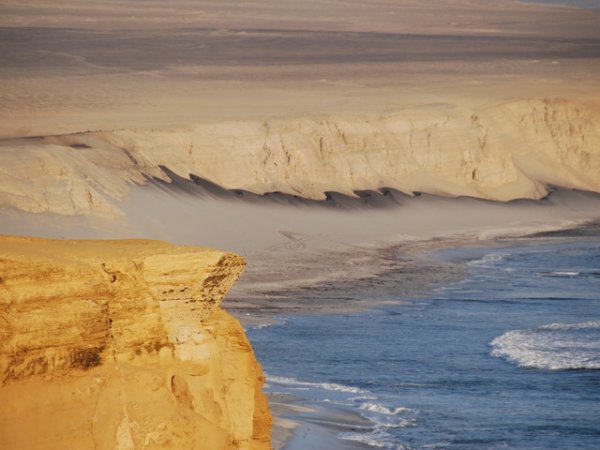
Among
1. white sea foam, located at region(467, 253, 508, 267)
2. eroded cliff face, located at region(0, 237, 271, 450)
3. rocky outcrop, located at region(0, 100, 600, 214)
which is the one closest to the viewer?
eroded cliff face, located at region(0, 237, 271, 450)

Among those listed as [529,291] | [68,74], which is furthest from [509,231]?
[68,74]

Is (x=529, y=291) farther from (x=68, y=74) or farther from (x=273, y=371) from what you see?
(x=68, y=74)

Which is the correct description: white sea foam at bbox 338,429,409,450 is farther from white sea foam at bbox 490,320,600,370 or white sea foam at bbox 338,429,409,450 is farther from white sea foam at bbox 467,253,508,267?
white sea foam at bbox 467,253,508,267

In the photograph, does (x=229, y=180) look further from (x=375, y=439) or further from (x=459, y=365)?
(x=375, y=439)

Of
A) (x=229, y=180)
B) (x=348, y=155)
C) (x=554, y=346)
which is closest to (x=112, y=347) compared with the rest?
(x=554, y=346)

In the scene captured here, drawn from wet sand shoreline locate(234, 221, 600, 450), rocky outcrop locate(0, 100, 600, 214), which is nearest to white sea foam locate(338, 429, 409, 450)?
wet sand shoreline locate(234, 221, 600, 450)

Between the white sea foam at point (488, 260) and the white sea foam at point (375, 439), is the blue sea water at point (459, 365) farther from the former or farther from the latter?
the white sea foam at point (488, 260)

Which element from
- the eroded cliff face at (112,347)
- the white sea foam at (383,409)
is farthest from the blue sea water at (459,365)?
the eroded cliff face at (112,347)

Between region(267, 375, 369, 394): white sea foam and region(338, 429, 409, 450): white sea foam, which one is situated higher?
region(338, 429, 409, 450): white sea foam
